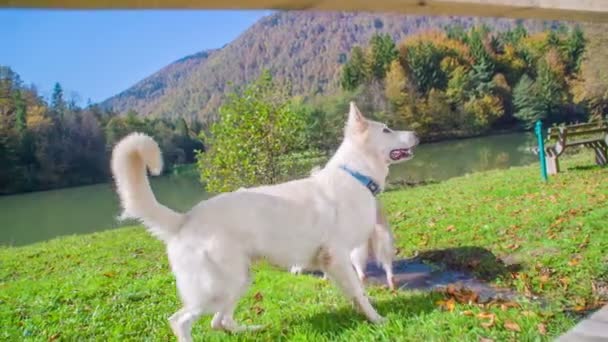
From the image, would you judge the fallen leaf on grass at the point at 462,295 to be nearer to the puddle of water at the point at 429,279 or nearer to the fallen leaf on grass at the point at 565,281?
the puddle of water at the point at 429,279

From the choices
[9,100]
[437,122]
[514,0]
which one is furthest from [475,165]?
[514,0]

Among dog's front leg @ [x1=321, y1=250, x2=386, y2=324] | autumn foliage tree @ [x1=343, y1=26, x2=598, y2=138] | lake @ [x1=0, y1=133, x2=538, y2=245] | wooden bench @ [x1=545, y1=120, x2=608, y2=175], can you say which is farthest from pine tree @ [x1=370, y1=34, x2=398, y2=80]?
dog's front leg @ [x1=321, y1=250, x2=386, y2=324]

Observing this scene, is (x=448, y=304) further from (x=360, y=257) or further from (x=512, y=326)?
(x=360, y=257)

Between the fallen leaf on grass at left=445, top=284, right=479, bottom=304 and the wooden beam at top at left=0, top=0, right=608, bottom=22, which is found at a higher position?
the wooden beam at top at left=0, top=0, right=608, bottom=22

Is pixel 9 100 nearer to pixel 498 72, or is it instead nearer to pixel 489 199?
pixel 489 199

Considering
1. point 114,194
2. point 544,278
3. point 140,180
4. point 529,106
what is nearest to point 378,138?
point 140,180

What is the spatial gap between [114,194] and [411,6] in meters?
10.6

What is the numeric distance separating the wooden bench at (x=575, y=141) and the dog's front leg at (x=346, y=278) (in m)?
6.54

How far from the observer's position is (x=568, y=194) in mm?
5594

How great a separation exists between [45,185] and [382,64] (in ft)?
47.5

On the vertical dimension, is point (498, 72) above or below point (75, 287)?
above

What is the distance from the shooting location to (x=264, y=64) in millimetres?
15945

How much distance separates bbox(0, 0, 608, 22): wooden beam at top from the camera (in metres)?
0.98

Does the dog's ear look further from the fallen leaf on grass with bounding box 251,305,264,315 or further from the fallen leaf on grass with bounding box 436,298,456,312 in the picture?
the fallen leaf on grass with bounding box 251,305,264,315
